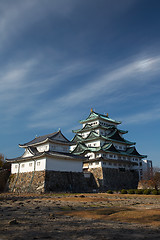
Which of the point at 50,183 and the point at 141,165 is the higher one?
the point at 141,165

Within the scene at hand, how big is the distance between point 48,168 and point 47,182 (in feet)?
7.18

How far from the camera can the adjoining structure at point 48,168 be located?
32.6m

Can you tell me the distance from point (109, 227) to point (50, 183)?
26.2 meters

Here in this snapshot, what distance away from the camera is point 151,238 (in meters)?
5.76

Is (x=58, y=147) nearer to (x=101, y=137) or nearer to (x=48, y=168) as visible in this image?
(x=48, y=168)

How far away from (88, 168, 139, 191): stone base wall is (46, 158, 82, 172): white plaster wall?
7655mm

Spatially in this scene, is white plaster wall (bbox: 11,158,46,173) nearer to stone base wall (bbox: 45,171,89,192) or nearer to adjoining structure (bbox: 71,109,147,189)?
stone base wall (bbox: 45,171,89,192)

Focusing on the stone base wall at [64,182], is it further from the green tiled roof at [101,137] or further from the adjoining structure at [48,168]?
the green tiled roof at [101,137]

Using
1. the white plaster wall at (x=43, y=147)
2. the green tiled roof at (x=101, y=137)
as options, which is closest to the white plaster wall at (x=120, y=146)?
the green tiled roof at (x=101, y=137)

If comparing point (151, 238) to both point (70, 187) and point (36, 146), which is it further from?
point (36, 146)

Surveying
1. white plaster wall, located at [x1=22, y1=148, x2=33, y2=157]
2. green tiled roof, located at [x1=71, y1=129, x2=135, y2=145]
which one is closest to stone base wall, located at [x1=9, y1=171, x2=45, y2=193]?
white plaster wall, located at [x1=22, y1=148, x2=33, y2=157]

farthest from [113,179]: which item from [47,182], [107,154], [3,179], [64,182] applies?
[3,179]

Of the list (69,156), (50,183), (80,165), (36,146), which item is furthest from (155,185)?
(36,146)

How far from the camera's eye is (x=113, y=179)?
149 ft
